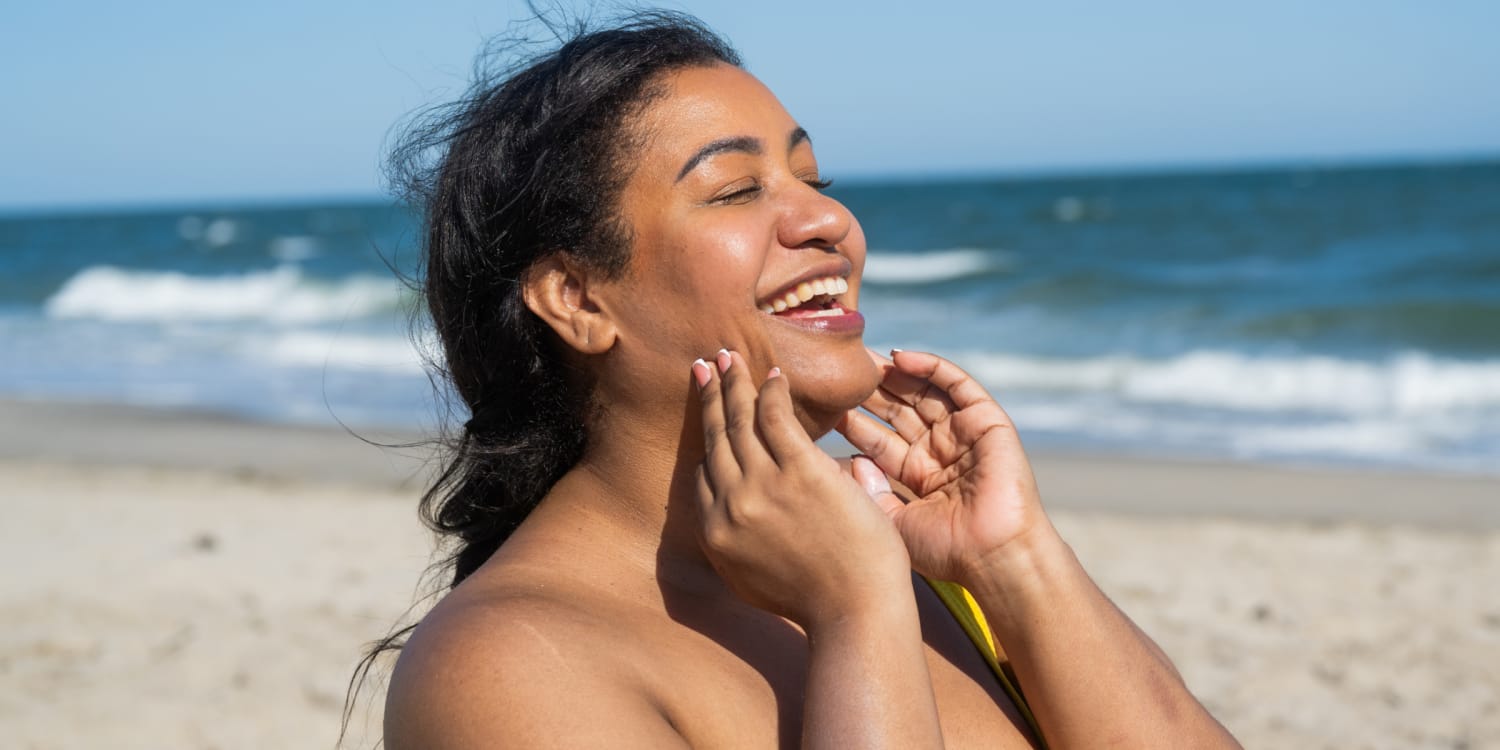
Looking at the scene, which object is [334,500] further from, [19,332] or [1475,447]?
[19,332]

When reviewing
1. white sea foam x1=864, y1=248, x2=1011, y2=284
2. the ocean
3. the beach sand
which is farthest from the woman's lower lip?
white sea foam x1=864, y1=248, x2=1011, y2=284

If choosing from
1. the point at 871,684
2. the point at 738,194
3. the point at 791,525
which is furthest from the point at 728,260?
the point at 871,684

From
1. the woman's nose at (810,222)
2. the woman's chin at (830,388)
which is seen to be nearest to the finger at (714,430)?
the woman's chin at (830,388)

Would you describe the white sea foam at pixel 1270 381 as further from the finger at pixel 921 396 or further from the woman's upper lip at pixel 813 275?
the woman's upper lip at pixel 813 275

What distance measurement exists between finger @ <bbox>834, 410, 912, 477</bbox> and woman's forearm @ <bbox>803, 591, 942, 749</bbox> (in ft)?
2.16

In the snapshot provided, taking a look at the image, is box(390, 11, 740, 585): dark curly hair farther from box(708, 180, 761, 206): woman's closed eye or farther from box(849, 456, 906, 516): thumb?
box(849, 456, 906, 516): thumb

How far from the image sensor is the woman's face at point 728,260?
2125mm

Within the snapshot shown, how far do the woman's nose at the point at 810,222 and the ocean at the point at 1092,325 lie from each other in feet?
2.99

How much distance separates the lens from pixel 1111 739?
2.15 meters

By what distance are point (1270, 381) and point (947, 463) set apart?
38.7 ft

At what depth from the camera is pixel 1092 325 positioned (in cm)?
1781

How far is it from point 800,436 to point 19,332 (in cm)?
2254

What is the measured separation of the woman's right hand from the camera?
1816mm

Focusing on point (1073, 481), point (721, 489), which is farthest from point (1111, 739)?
point (1073, 481)
